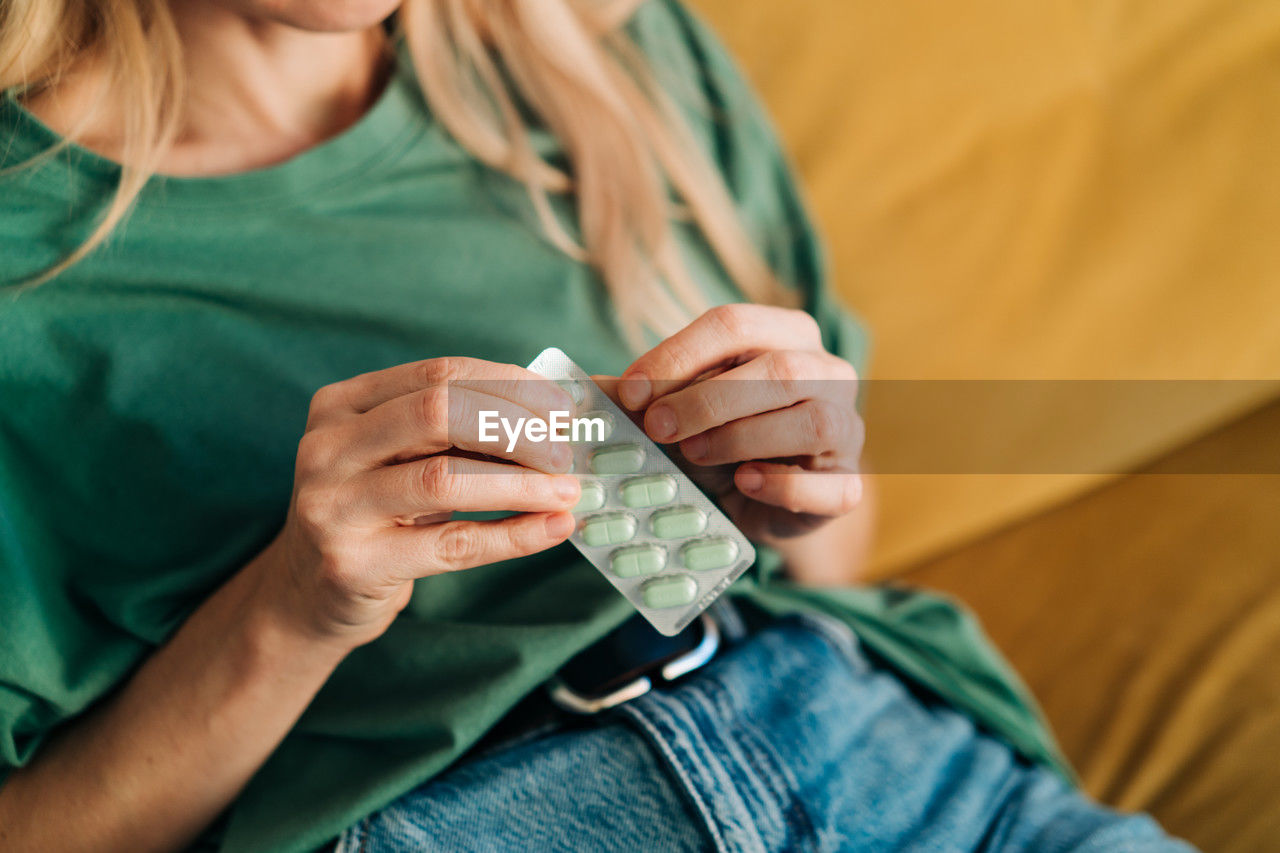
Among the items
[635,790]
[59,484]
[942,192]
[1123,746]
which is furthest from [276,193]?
[1123,746]

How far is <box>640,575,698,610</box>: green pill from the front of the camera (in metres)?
0.43

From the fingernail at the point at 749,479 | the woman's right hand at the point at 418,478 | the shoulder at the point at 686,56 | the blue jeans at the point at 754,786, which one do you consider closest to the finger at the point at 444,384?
the woman's right hand at the point at 418,478

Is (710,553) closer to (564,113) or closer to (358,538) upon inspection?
(358,538)

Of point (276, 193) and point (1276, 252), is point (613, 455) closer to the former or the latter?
point (276, 193)

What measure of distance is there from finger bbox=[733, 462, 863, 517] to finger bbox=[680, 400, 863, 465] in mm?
11

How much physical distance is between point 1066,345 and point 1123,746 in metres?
0.36

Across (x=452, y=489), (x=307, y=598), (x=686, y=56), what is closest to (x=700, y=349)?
(x=452, y=489)

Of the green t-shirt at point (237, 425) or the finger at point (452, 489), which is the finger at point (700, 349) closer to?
the finger at point (452, 489)

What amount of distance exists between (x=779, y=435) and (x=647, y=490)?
7cm

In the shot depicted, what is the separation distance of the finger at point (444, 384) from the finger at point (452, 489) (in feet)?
0.10

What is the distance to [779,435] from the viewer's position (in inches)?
16.0

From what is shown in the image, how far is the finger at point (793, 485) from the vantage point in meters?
0.43

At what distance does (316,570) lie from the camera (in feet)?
1.33

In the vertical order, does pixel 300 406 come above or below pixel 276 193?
below
